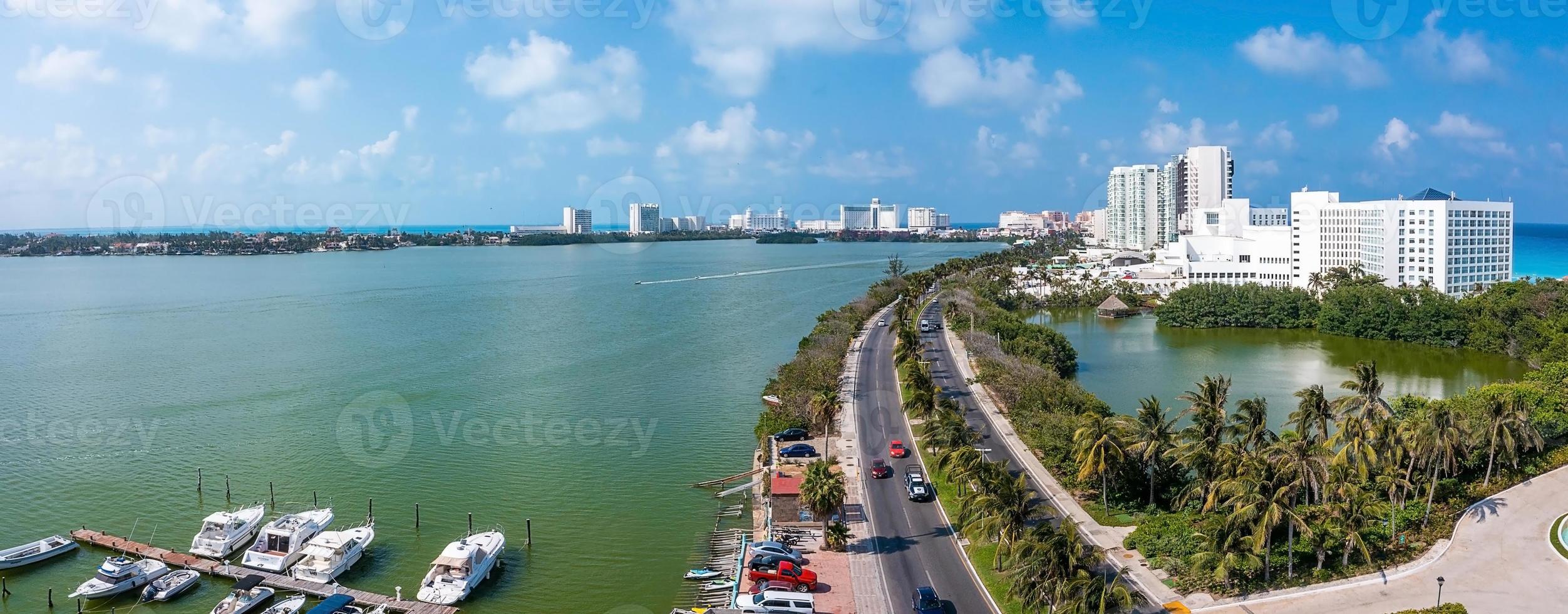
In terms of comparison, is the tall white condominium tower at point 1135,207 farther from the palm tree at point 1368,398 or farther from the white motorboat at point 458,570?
the white motorboat at point 458,570

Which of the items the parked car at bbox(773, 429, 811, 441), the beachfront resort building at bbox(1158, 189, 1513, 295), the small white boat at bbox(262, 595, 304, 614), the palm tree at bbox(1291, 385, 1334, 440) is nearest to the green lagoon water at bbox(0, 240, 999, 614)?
the parked car at bbox(773, 429, 811, 441)

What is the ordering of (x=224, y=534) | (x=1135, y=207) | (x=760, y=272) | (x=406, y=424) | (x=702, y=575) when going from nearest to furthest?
(x=702, y=575) → (x=224, y=534) → (x=406, y=424) → (x=760, y=272) → (x=1135, y=207)

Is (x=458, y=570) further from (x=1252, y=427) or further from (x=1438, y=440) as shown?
(x=1438, y=440)

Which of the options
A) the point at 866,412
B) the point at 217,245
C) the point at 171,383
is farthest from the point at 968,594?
the point at 217,245

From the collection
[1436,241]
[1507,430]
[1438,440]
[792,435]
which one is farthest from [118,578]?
[1436,241]

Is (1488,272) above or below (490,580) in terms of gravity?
above

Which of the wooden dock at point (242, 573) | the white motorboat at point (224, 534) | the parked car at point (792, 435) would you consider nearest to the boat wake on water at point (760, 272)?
the parked car at point (792, 435)

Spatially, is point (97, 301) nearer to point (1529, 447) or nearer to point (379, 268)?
point (379, 268)
